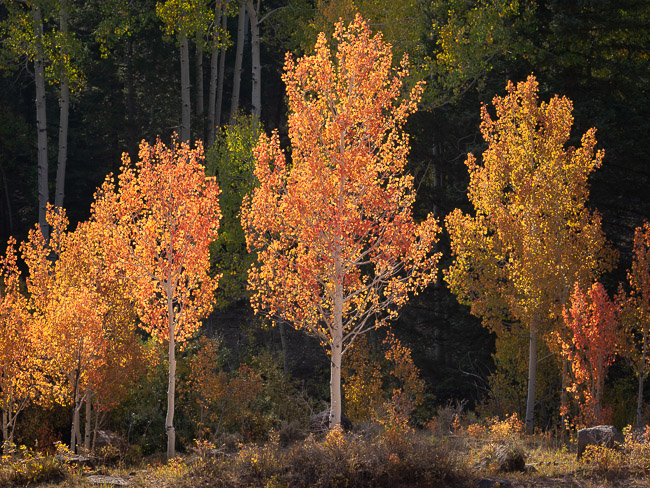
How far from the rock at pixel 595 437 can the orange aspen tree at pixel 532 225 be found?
3.94 m

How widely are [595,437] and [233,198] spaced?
1631cm

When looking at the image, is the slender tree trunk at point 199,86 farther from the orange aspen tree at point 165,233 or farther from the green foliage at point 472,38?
the orange aspen tree at point 165,233

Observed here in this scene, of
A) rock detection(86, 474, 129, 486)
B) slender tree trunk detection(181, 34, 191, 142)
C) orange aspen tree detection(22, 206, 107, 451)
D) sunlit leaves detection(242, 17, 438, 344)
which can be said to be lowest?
rock detection(86, 474, 129, 486)

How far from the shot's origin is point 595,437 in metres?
13.4

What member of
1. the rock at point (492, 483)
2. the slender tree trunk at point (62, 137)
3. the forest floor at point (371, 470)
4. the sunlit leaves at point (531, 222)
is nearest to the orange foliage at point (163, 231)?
the forest floor at point (371, 470)

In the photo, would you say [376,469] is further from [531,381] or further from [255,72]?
[255,72]

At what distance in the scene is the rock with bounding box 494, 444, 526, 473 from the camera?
13.1m

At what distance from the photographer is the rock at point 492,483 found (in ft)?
38.6

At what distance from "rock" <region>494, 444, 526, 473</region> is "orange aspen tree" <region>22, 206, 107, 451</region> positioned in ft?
29.5

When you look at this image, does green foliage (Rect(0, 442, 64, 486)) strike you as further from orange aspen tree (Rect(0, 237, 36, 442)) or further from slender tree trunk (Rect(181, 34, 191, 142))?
slender tree trunk (Rect(181, 34, 191, 142))

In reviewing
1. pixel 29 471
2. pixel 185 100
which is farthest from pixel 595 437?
pixel 185 100

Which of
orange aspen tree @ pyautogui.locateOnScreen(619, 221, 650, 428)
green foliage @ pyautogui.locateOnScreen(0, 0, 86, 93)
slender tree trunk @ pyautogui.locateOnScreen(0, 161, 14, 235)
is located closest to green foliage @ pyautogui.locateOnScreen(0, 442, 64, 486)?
orange aspen tree @ pyautogui.locateOnScreen(619, 221, 650, 428)

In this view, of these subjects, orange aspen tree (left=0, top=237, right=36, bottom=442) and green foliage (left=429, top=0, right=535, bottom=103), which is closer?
orange aspen tree (left=0, top=237, right=36, bottom=442)

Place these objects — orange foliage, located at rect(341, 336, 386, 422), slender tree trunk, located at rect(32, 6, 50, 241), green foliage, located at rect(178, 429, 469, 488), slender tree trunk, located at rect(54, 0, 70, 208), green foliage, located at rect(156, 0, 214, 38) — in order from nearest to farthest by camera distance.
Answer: green foliage, located at rect(178, 429, 469, 488), orange foliage, located at rect(341, 336, 386, 422), green foliage, located at rect(156, 0, 214, 38), slender tree trunk, located at rect(32, 6, 50, 241), slender tree trunk, located at rect(54, 0, 70, 208)
